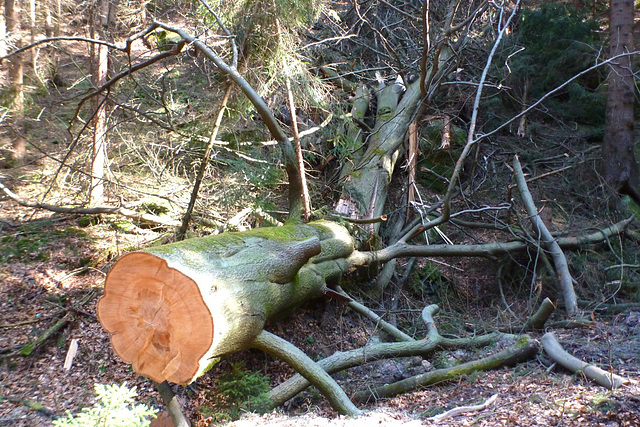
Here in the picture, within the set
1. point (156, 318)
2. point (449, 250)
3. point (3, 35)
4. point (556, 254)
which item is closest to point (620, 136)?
point (556, 254)

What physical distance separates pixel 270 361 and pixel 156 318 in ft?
6.22

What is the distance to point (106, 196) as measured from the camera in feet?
24.4

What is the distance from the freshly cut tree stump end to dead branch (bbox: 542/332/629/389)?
9.15 feet

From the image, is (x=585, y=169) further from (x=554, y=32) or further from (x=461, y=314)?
(x=461, y=314)

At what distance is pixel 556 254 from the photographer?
6.31 m

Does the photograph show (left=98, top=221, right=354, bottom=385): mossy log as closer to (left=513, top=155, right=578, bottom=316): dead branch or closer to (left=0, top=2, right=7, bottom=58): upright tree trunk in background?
(left=513, top=155, right=578, bottom=316): dead branch

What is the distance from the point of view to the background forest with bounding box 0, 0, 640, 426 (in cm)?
423

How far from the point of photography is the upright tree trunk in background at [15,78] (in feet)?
27.8

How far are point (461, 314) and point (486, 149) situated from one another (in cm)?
457

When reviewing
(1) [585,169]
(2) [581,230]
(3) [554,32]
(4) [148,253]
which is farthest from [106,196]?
(3) [554,32]

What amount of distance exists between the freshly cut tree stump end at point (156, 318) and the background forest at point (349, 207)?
0.63 metres

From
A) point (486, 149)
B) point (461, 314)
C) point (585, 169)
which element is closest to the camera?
point (461, 314)

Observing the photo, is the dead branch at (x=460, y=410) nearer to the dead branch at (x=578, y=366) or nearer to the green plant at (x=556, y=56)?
the dead branch at (x=578, y=366)

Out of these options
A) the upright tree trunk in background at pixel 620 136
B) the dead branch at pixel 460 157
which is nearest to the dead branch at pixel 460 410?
the dead branch at pixel 460 157
